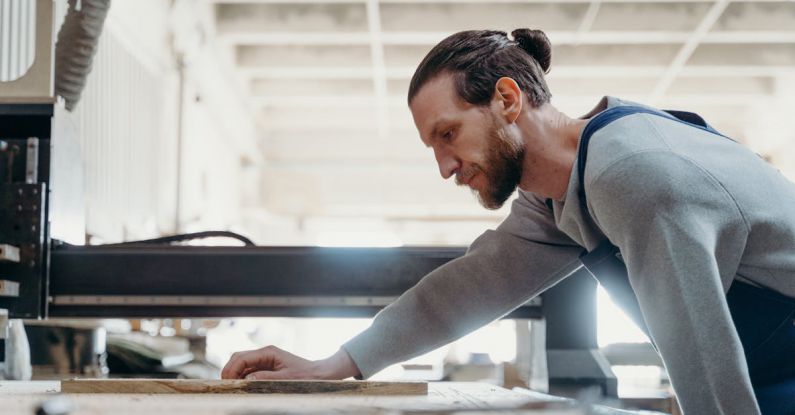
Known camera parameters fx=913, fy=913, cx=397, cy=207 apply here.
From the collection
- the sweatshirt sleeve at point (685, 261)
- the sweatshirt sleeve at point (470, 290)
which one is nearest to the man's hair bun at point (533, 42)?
the sweatshirt sleeve at point (470, 290)

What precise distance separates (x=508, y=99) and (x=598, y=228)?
8.9 inches

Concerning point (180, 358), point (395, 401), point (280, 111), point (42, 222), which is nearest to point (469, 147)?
point (395, 401)

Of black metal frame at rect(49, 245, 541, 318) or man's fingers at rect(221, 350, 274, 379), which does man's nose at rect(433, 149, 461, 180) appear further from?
man's fingers at rect(221, 350, 274, 379)

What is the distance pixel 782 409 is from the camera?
44.9 inches

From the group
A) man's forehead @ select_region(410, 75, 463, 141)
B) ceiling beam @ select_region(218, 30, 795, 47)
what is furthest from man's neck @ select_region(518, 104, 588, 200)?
ceiling beam @ select_region(218, 30, 795, 47)

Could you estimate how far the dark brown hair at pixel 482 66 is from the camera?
1.33 metres

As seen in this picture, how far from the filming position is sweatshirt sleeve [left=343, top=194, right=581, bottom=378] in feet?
4.87

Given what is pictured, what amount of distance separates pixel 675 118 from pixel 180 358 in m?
1.87

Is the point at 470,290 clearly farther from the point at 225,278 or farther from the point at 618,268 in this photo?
the point at 225,278

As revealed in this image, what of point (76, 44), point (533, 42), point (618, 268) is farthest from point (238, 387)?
point (76, 44)

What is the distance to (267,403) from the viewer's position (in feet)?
3.24

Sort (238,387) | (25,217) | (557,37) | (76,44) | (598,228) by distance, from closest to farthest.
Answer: (238,387), (598,228), (25,217), (76,44), (557,37)

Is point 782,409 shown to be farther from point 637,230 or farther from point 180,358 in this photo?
point 180,358

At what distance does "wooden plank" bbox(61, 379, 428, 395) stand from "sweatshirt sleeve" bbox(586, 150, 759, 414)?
1.08 feet
